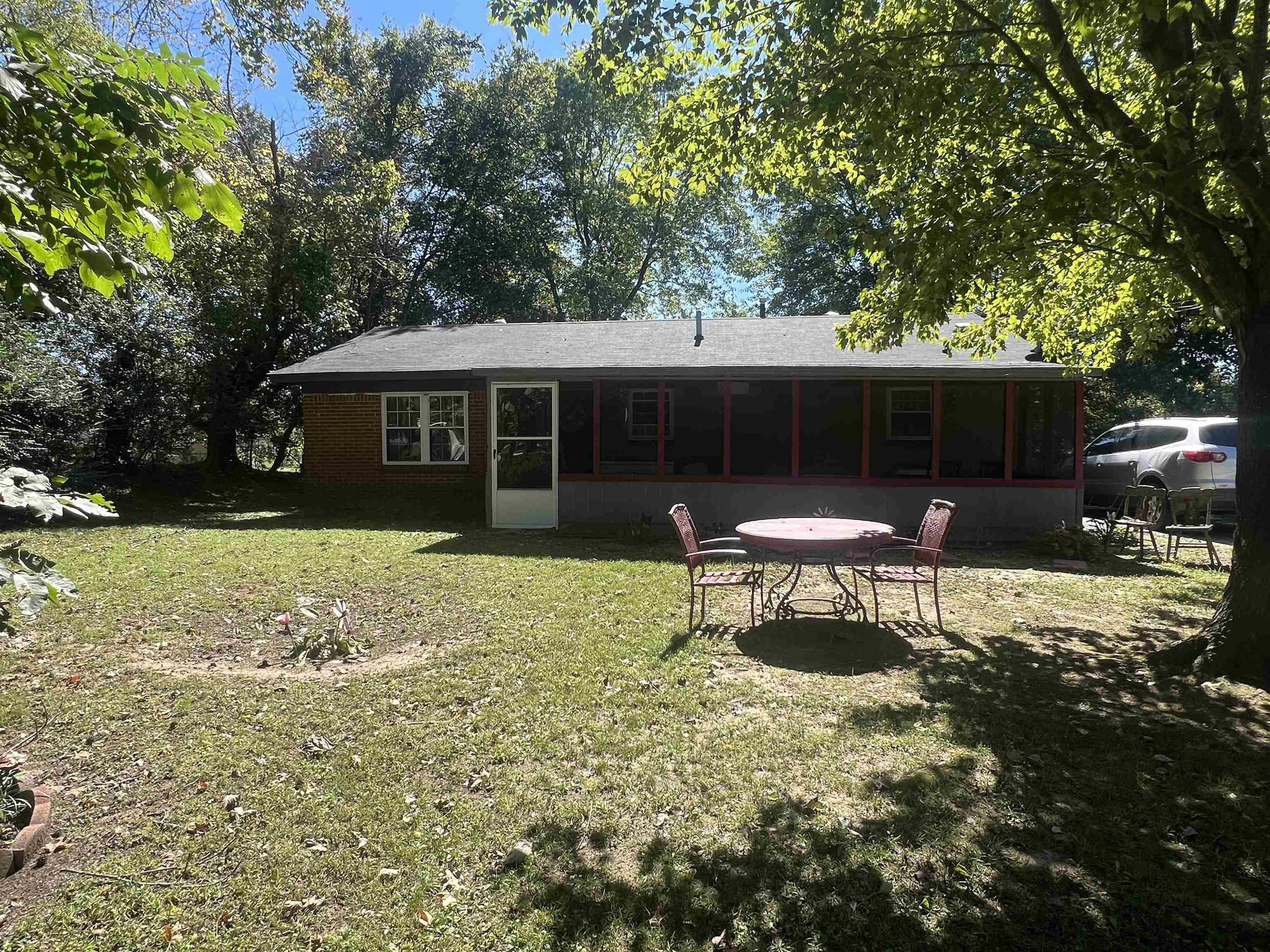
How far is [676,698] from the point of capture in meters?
4.84

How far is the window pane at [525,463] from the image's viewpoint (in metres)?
12.6

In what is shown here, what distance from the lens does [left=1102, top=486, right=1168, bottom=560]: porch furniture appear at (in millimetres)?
10109

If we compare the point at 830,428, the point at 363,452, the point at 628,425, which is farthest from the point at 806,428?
the point at 363,452

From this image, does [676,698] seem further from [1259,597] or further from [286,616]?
[1259,597]

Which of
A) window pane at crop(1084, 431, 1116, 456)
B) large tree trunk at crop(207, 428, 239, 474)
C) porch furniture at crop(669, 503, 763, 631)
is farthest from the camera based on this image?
large tree trunk at crop(207, 428, 239, 474)

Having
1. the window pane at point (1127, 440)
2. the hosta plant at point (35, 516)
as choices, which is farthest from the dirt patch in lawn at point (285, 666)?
the window pane at point (1127, 440)

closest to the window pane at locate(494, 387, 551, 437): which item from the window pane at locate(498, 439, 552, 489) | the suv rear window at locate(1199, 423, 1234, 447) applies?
the window pane at locate(498, 439, 552, 489)

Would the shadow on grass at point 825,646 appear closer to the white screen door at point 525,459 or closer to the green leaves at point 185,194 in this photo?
the green leaves at point 185,194

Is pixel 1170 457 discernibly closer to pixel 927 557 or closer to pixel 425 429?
pixel 927 557

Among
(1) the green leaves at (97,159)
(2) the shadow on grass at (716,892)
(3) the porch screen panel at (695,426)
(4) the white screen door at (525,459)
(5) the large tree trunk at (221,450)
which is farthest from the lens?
(5) the large tree trunk at (221,450)

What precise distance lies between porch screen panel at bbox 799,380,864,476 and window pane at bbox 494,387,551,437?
19.0 ft

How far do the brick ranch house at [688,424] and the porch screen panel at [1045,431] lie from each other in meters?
0.07

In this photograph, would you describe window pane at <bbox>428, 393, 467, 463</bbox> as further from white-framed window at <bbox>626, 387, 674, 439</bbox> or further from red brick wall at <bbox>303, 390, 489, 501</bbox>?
white-framed window at <bbox>626, 387, 674, 439</bbox>

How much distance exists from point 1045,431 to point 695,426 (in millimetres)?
6812
